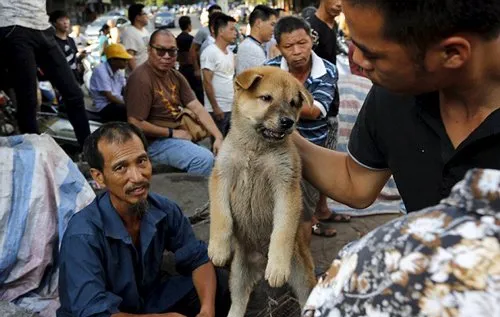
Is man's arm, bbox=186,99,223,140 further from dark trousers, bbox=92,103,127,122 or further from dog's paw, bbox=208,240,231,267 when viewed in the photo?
dog's paw, bbox=208,240,231,267

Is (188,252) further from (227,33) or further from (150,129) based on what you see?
(227,33)

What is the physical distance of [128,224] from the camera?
10.5 ft

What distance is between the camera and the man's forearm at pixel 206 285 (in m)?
3.32

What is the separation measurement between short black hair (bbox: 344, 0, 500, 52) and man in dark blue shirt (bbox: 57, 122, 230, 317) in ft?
7.10

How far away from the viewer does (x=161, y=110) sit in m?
5.38

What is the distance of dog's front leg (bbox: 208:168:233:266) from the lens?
2.88 metres

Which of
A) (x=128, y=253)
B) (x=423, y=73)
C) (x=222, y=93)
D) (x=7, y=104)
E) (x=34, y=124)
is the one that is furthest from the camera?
(x=222, y=93)

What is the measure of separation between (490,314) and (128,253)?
2.58 metres

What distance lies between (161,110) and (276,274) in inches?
116

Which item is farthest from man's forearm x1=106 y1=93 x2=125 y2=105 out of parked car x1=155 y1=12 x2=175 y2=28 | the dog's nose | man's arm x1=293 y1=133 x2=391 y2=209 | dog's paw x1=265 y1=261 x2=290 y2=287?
parked car x1=155 y1=12 x2=175 y2=28

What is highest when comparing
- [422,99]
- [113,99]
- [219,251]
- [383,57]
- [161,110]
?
[383,57]

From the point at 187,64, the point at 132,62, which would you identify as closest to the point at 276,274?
the point at 132,62

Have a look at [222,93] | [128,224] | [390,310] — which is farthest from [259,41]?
[390,310]

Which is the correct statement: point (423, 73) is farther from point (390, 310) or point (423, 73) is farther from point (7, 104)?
point (7, 104)
